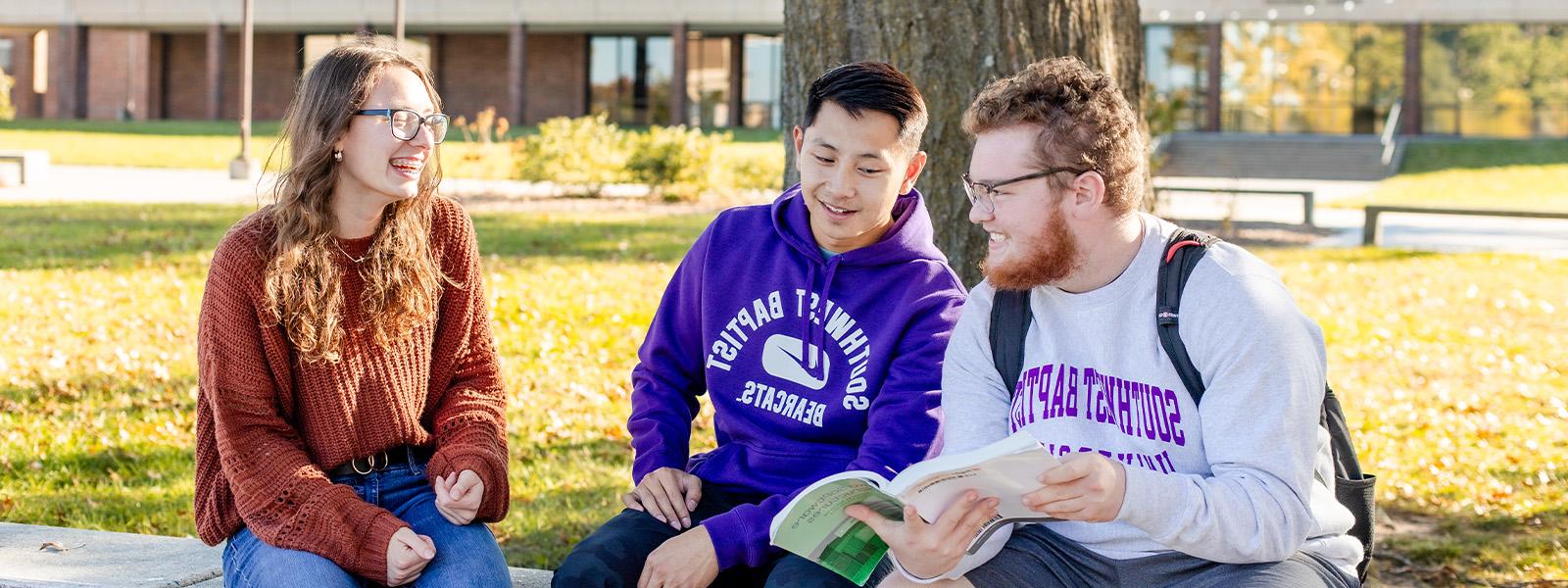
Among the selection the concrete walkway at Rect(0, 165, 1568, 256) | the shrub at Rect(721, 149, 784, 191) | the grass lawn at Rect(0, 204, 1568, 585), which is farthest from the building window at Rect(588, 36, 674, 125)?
the grass lawn at Rect(0, 204, 1568, 585)

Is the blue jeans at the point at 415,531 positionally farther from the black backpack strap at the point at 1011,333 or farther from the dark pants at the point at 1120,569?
the black backpack strap at the point at 1011,333

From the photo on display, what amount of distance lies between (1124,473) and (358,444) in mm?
1736

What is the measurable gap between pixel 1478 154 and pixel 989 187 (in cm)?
3130

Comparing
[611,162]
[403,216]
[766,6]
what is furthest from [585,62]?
[403,216]

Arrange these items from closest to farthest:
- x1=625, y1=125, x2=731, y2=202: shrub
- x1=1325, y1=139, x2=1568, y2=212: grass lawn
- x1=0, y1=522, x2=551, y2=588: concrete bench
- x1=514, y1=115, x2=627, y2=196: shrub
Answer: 1. x1=0, y1=522, x2=551, y2=588: concrete bench
2. x1=625, y1=125, x2=731, y2=202: shrub
3. x1=514, y1=115, x2=627, y2=196: shrub
4. x1=1325, y1=139, x2=1568, y2=212: grass lawn

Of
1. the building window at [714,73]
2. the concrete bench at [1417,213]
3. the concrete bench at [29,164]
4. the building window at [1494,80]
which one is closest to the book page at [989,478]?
the concrete bench at [1417,213]

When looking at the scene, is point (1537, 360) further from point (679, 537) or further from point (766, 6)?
point (766, 6)

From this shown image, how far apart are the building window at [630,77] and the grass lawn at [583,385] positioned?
2950 centimetres

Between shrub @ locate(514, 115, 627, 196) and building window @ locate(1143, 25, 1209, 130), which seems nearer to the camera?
shrub @ locate(514, 115, 627, 196)

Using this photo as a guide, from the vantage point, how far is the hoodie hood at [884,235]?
3.43 meters

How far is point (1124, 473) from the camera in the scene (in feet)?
8.19

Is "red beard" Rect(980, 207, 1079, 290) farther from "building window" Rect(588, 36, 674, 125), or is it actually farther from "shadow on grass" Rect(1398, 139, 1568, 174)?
"building window" Rect(588, 36, 674, 125)

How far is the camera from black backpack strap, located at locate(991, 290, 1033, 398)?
2.97 meters

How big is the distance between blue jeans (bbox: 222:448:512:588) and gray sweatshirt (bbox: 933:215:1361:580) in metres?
1.05
